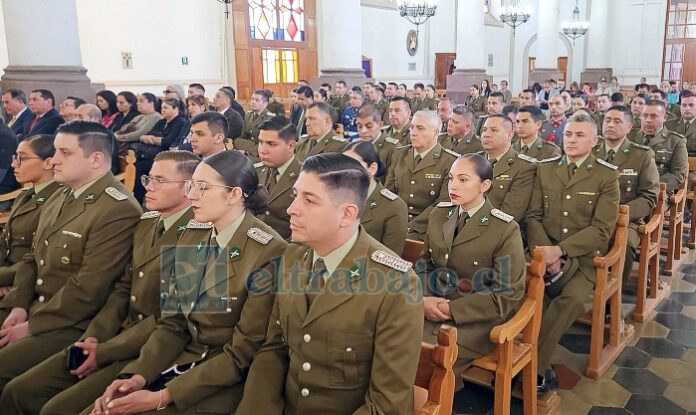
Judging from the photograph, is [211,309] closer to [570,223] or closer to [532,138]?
[570,223]

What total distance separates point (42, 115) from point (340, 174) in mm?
4900

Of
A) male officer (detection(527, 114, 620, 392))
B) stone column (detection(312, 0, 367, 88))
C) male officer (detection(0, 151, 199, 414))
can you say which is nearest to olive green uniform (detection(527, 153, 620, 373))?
male officer (detection(527, 114, 620, 392))

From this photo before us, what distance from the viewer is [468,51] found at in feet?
42.0

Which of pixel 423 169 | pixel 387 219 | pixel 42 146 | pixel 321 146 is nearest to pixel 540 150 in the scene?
pixel 423 169

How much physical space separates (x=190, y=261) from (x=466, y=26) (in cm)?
1178

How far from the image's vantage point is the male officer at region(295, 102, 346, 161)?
4.82 metres

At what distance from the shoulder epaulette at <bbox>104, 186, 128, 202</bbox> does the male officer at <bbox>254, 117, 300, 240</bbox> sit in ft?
3.24

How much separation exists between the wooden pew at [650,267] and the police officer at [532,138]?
0.89 metres

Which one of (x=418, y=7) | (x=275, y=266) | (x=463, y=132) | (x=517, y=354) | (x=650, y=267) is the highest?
(x=418, y=7)

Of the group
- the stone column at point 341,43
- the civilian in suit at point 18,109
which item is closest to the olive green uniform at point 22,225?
the civilian in suit at point 18,109

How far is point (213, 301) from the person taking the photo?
6.61 ft

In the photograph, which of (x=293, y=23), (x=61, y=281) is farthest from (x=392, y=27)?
(x=61, y=281)

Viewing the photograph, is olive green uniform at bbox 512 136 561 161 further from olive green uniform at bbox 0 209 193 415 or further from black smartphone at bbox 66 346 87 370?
black smartphone at bbox 66 346 87 370

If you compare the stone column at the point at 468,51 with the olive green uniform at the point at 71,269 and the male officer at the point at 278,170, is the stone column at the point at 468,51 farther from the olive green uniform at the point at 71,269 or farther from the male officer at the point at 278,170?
the olive green uniform at the point at 71,269
